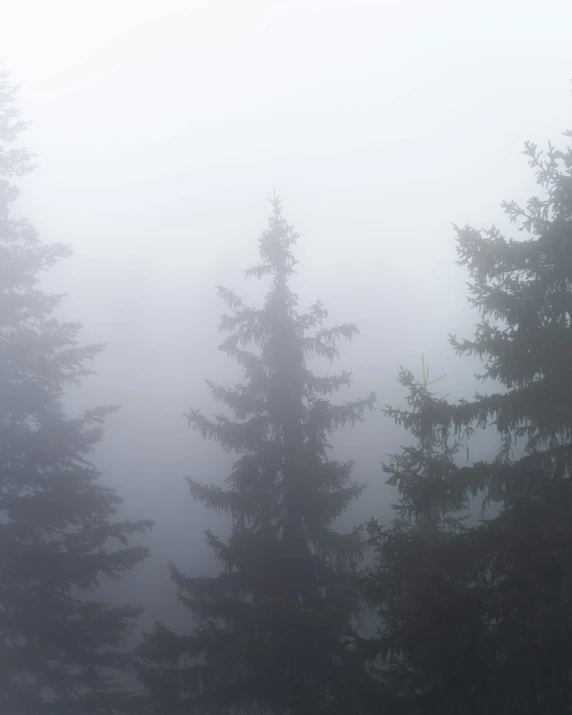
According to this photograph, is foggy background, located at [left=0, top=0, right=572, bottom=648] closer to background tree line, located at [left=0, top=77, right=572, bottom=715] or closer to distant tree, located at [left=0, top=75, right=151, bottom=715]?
distant tree, located at [left=0, top=75, right=151, bottom=715]

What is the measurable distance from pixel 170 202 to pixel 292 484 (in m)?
34.4

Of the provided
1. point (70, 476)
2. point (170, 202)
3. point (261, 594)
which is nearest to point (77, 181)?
point (170, 202)

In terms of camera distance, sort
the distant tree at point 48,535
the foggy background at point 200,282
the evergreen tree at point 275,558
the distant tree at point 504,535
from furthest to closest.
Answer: the foggy background at point 200,282 → the distant tree at point 48,535 → the evergreen tree at point 275,558 → the distant tree at point 504,535

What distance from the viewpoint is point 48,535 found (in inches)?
441

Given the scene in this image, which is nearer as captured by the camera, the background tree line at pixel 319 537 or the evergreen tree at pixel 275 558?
the background tree line at pixel 319 537

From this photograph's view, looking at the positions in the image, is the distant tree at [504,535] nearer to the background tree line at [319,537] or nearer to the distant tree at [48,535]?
the background tree line at [319,537]

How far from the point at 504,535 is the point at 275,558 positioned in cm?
545

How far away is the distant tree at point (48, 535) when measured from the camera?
10297 mm

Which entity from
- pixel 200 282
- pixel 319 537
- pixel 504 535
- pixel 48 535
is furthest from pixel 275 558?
pixel 200 282

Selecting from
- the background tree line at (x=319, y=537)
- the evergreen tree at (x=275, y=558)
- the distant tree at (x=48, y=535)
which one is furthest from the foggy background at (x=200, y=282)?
the evergreen tree at (x=275, y=558)

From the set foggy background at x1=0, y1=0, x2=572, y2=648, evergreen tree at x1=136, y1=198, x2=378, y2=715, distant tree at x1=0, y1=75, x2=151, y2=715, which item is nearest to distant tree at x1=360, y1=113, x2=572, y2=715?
evergreen tree at x1=136, y1=198, x2=378, y2=715

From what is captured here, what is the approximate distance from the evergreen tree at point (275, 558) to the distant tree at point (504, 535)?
102 inches

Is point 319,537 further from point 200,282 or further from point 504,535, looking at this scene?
point 200,282

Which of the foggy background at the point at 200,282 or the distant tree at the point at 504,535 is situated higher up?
the foggy background at the point at 200,282
